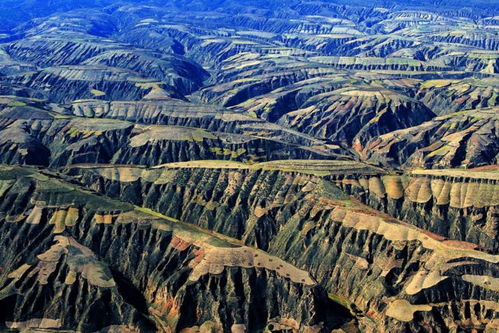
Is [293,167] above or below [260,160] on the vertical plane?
above

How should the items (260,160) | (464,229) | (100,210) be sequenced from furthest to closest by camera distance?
1. (260,160)
2. (464,229)
3. (100,210)

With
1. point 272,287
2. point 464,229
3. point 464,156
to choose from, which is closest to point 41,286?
point 272,287

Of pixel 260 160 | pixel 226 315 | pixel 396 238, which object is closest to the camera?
pixel 226 315

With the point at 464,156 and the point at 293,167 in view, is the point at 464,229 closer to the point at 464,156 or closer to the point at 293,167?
the point at 293,167

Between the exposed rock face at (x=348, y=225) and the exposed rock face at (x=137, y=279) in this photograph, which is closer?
the exposed rock face at (x=137, y=279)

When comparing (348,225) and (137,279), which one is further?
(348,225)

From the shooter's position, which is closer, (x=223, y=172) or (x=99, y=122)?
(x=223, y=172)

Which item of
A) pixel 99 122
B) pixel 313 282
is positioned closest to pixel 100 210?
pixel 313 282

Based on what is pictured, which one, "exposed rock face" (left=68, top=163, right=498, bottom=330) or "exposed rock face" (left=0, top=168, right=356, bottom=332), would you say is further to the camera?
"exposed rock face" (left=68, top=163, right=498, bottom=330)

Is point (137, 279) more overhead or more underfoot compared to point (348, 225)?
more underfoot
